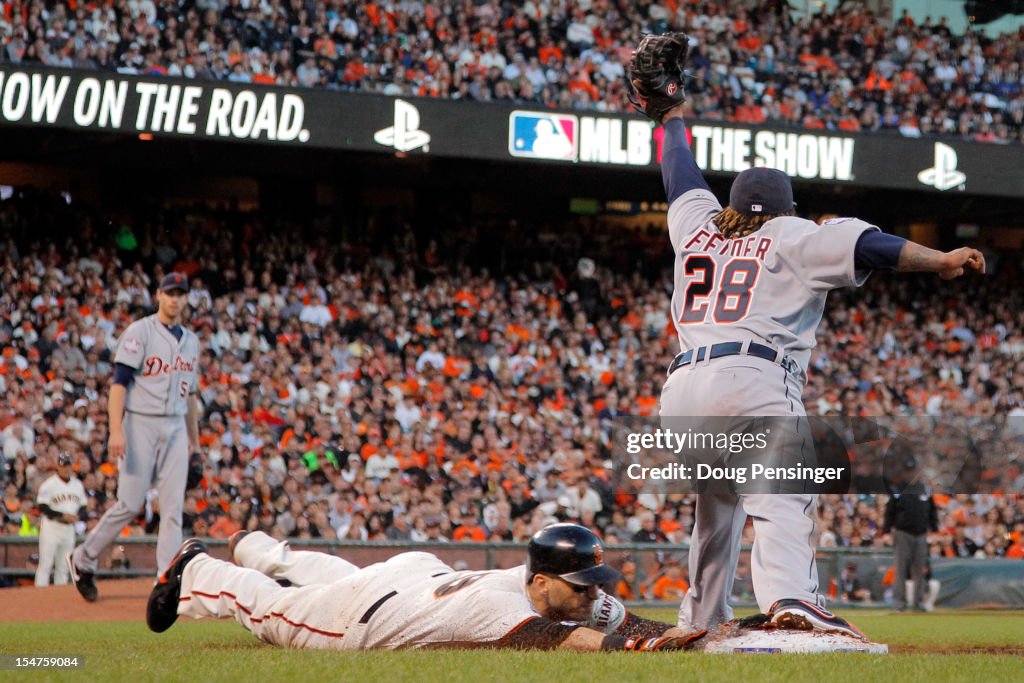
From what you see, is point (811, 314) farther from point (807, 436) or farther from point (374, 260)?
point (374, 260)

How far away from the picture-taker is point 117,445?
25.4ft

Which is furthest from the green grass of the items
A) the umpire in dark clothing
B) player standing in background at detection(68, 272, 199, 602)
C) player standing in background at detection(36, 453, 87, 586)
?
the umpire in dark clothing

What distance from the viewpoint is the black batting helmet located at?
14.6 feet

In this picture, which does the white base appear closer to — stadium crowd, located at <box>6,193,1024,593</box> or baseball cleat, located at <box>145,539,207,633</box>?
baseball cleat, located at <box>145,539,207,633</box>

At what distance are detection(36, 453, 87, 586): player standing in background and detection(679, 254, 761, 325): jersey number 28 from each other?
6341 mm

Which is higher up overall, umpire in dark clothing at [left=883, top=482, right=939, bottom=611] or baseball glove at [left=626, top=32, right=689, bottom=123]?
baseball glove at [left=626, top=32, right=689, bottom=123]

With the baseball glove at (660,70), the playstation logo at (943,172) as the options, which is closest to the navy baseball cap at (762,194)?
the baseball glove at (660,70)

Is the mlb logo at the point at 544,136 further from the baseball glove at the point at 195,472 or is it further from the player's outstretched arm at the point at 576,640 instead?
the player's outstretched arm at the point at 576,640

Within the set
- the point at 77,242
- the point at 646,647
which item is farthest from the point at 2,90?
the point at 646,647

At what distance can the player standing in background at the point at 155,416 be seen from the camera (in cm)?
805

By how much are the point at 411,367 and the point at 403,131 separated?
2.82m

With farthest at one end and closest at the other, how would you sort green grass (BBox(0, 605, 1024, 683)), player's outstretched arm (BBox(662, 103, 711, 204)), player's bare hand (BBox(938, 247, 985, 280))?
player's outstretched arm (BBox(662, 103, 711, 204))
player's bare hand (BBox(938, 247, 985, 280))
green grass (BBox(0, 605, 1024, 683))

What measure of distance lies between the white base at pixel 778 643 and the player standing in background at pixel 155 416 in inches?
177

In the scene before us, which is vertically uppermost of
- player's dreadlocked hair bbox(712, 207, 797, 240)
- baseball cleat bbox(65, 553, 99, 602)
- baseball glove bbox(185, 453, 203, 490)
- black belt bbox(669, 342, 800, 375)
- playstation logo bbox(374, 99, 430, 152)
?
playstation logo bbox(374, 99, 430, 152)
